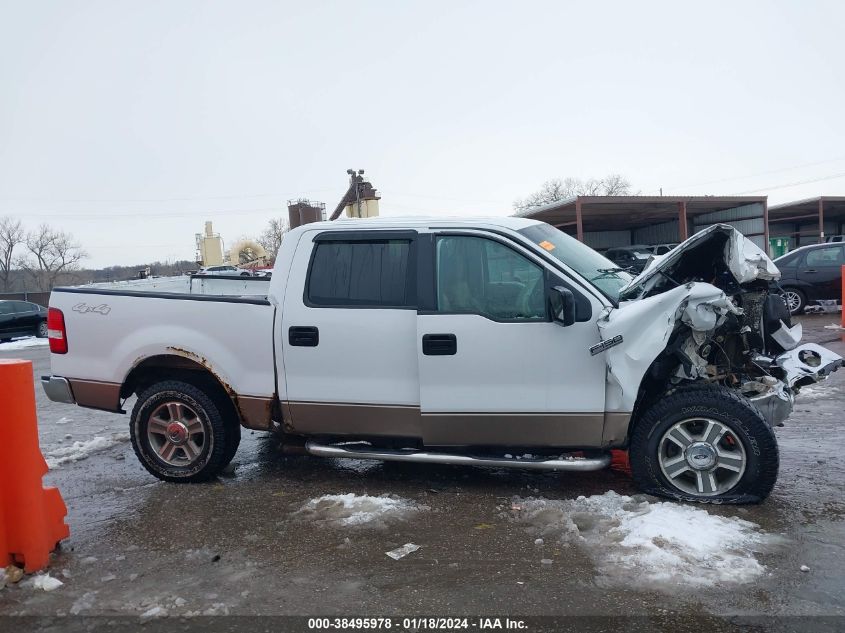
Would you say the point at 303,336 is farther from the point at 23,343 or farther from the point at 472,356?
the point at 23,343

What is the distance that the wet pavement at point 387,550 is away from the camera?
10.5ft

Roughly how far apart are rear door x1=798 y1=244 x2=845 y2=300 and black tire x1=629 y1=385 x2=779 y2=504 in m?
12.0

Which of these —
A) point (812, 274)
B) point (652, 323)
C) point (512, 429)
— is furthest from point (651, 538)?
point (812, 274)

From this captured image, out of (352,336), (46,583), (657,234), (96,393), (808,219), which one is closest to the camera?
(46,583)

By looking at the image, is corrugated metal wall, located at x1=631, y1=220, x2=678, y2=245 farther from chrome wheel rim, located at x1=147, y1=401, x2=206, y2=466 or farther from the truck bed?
chrome wheel rim, located at x1=147, y1=401, x2=206, y2=466

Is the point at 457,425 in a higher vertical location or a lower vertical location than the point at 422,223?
lower

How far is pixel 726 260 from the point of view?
4.38 metres

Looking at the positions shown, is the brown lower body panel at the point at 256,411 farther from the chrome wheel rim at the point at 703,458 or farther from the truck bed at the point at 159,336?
the chrome wheel rim at the point at 703,458

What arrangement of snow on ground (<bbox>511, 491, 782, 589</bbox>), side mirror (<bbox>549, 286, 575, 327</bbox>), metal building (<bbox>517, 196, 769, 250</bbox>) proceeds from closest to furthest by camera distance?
snow on ground (<bbox>511, 491, 782, 589</bbox>)
side mirror (<bbox>549, 286, 575, 327</bbox>)
metal building (<bbox>517, 196, 769, 250</bbox>)

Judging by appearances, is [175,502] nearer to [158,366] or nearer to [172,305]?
[158,366]

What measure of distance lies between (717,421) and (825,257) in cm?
1230

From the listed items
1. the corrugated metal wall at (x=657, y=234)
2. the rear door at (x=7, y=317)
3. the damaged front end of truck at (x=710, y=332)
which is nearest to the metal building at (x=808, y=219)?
the corrugated metal wall at (x=657, y=234)

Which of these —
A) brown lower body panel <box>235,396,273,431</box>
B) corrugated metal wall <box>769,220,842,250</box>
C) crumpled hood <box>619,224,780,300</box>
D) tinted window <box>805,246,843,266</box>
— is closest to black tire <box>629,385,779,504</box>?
crumpled hood <box>619,224,780,300</box>

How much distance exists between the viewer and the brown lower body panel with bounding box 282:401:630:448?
429 cm
